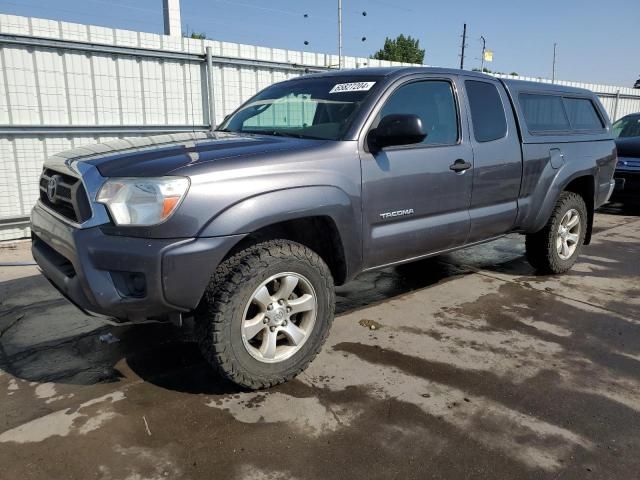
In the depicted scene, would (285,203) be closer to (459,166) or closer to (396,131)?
(396,131)

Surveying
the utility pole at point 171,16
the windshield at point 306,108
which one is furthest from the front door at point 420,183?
the utility pole at point 171,16

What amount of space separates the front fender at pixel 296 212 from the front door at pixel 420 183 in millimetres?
117

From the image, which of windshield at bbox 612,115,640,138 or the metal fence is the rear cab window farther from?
windshield at bbox 612,115,640,138

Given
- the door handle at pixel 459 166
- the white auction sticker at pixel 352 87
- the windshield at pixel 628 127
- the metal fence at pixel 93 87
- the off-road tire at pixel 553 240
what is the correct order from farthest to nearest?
the windshield at pixel 628 127 → the metal fence at pixel 93 87 → the off-road tire at pixel 553 240 → the door handle at pixel 459 166 → the white auction sticker at pixel 352 87

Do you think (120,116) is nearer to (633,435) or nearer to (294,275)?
(294,275)

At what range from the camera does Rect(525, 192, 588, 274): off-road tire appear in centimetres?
486

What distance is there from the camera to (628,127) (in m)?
9.93

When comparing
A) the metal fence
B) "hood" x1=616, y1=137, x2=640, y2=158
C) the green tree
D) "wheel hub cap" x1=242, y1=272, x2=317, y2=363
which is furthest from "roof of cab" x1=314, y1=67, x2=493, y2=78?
the green tree

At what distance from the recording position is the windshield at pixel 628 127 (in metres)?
9.75

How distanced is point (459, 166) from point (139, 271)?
2408 millimetres

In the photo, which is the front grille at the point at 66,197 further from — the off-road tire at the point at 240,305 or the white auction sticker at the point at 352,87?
the white auction sticker at the point at 352,87

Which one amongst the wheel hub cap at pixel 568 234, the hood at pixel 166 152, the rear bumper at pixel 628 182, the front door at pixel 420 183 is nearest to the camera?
the hood at pixel 166 152

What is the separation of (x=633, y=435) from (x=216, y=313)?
2.18 meters

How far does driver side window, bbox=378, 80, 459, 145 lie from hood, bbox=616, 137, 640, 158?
6.73 metres
